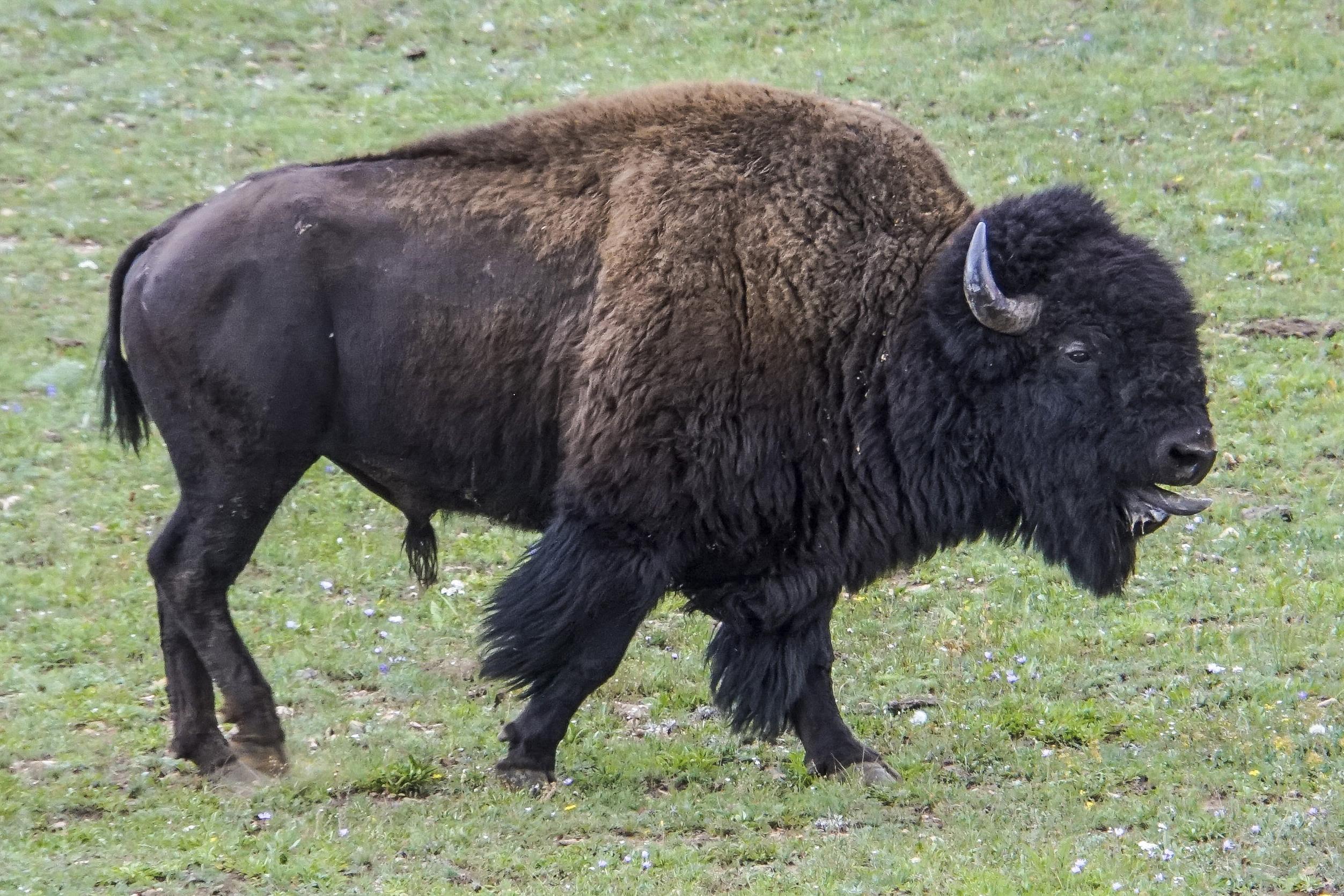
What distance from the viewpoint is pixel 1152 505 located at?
5652 millimetres

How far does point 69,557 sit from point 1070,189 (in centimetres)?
499

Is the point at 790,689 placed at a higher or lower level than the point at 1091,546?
lower

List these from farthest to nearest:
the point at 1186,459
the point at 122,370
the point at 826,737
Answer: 1. the point at 122,370
2. the point at 826,737
3. the point at 1186,459

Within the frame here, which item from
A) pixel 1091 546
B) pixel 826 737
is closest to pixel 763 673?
pixel 826 737

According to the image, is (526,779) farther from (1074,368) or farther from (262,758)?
(1074,368)

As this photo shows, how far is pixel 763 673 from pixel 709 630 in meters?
1.60

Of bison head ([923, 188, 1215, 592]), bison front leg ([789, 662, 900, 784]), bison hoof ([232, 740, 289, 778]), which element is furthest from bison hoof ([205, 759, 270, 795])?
bison head ([923, 188, 1215, 592])

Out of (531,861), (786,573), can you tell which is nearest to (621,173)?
(786,573)

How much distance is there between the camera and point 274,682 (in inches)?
264

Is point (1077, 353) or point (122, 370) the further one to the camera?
point (122, 370)

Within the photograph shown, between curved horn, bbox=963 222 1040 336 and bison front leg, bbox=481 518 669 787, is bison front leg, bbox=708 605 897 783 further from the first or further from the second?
curved horn, bbox=963 222 1040 336

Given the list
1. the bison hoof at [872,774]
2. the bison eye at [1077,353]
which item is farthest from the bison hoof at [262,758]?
the bison eye at [1077,353]

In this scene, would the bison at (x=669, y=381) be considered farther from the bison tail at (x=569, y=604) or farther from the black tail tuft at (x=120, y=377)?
the black tail tuft at (x=120, y=377)

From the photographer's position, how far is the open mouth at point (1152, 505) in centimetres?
560
